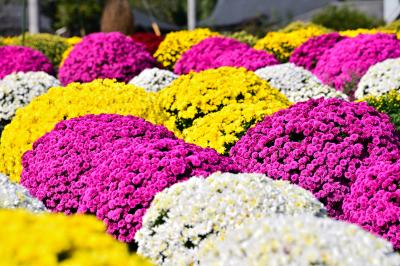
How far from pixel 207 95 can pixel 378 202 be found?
3742 mm

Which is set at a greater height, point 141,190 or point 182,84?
point 141,190

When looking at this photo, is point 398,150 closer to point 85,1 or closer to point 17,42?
point 17,42

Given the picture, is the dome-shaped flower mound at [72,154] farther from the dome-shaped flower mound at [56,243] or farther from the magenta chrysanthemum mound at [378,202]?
the dome-shaped flower mound at [56,243]

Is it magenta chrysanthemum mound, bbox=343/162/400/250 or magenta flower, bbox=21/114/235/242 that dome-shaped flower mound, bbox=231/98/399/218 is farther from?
magenta flower, bbox=21/114/235/242

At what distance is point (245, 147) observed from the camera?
741 centimetres

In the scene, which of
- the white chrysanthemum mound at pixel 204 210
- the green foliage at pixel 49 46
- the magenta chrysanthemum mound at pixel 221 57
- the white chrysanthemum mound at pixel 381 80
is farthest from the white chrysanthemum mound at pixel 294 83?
the green foliage at pixel 49 46

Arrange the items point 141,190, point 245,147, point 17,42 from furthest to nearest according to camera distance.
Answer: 1. point 17,42
2. point 245,147
3. point 141,190

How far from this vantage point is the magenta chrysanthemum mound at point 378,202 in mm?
6090

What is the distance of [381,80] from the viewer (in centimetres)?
1192

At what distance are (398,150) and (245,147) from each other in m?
1.36

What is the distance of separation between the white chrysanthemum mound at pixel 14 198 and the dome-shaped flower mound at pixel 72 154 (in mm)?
1073

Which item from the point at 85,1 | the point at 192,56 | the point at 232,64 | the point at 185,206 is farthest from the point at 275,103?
the point at 85,1

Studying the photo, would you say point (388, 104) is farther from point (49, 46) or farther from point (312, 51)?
point (49, 46)

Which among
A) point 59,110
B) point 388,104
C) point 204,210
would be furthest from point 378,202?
point 59,110
